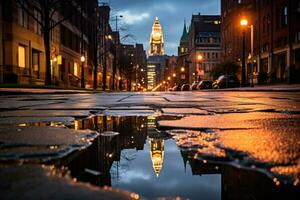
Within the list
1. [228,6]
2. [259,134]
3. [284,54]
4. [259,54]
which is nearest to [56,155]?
[259,134]

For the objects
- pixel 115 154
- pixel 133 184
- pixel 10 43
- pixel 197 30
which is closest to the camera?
pixel 133 184

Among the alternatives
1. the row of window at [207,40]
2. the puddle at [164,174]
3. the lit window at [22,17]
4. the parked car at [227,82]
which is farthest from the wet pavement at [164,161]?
the row of window at [207,40]

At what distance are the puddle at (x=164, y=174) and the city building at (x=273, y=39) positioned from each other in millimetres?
32014

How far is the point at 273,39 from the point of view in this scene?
50500 mm

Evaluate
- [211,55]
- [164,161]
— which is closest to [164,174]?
[164,161]

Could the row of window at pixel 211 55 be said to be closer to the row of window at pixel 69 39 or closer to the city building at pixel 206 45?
the city building at pixel 206 45

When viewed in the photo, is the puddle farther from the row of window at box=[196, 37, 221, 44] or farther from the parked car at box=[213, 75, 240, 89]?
the row of window at box=[196, 37, 221, 44]

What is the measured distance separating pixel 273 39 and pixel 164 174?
171 feet

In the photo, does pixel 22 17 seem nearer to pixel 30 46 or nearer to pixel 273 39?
pixel 30 46

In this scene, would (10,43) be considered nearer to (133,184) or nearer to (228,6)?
(133,184)

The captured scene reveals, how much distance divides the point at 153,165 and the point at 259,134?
1272 mm

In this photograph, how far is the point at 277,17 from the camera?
49594 millimetres

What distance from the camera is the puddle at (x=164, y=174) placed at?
157 cm

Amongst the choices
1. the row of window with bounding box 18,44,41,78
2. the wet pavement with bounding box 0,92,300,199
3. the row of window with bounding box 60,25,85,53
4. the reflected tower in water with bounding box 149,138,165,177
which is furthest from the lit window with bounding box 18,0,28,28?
the reflected tower in water with bounding box 149,138,165,177
